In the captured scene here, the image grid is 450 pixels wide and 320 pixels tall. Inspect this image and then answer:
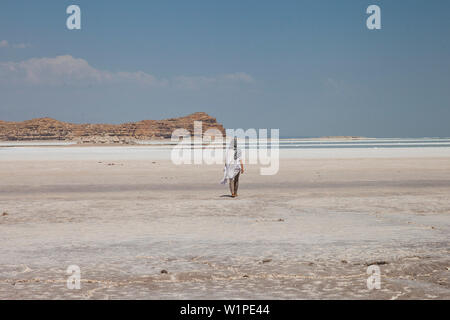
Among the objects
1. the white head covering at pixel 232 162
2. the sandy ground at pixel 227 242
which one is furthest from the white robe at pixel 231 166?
the sandy ground at pixel 227 242

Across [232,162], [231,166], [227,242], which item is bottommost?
[227,242]

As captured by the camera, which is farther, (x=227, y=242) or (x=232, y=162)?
(x=232, y=162)

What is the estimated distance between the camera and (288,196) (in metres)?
16.4

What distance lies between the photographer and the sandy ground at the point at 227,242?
6.24m

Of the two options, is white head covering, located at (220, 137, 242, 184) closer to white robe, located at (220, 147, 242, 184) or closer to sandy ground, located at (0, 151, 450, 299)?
white robe, located at (220, 147, 242, 184)

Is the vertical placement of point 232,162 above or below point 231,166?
above

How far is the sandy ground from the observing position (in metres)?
6.24

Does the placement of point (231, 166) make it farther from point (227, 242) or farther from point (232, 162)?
point (227, 242)

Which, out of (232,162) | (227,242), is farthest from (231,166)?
(227,242)

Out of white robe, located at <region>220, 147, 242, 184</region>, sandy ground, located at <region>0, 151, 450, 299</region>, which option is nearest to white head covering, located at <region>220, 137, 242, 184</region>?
white robe, located at <region>220, 147, 242, 184</region>

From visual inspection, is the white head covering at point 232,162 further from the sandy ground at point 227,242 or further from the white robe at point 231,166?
the sandy ground at point 227,242

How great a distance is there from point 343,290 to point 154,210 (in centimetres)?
811

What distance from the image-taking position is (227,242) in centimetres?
909

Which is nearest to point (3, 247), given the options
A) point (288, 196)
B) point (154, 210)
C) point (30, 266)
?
point (30, 266)
